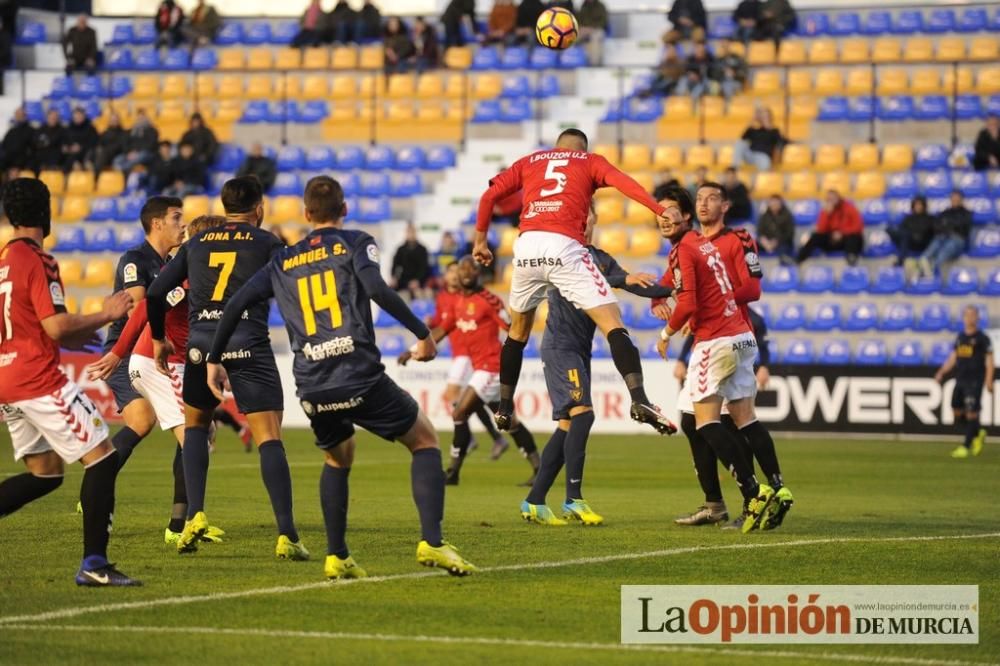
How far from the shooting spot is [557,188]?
1155 centimetres

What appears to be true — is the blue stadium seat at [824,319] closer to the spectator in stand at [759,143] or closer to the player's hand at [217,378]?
the spectator in stand at [759,143]

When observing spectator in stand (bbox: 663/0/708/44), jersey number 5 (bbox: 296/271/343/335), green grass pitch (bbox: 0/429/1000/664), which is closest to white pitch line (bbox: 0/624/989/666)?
green grass pitch (bbox: 0/429/1000/664)

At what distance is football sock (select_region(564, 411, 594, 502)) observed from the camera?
12.5m

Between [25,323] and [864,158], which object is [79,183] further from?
[25,323]

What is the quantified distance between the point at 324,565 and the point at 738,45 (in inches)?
950

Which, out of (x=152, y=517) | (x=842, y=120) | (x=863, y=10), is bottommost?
(x=152, y=517)

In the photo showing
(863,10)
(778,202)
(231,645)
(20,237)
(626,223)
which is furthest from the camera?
(863,10)

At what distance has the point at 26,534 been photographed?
11.2 meters

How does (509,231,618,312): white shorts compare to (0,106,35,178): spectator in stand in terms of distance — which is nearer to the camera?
(509,231,618,312): white shorts

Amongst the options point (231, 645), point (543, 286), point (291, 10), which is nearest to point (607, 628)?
point (231, 645)

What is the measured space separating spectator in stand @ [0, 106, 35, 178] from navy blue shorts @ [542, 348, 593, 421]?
2168 cm

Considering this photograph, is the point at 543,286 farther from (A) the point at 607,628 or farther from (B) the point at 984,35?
(B) the point at 984,35

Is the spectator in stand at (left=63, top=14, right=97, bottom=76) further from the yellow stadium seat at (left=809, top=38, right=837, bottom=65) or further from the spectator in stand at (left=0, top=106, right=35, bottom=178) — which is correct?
the yellow stadium seat at (left=809, top=38, right=837, bottom=65)

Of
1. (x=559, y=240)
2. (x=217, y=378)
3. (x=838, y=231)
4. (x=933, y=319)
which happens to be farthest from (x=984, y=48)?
(x=217, y=378)
